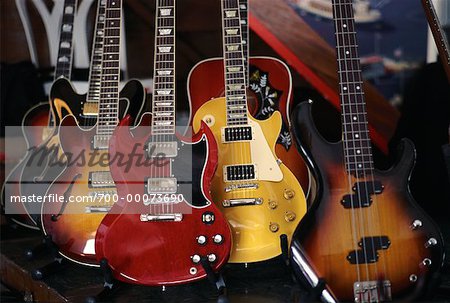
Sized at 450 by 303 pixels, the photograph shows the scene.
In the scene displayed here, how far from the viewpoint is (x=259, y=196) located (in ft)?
5.09

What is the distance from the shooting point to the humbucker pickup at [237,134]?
5.24ft

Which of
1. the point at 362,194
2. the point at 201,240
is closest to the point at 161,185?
the point at 201,240

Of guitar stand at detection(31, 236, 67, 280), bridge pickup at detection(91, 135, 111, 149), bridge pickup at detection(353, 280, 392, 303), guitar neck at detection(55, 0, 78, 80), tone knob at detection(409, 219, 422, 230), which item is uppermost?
guitar neck at detection(55, 0, 78, 80)

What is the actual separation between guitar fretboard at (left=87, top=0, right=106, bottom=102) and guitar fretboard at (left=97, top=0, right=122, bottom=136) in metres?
0.07

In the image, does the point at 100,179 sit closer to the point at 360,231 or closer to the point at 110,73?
the point at 110,73

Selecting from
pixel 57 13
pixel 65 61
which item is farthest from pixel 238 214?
pixel 57 13

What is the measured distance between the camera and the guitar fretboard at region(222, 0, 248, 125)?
5.29 ft

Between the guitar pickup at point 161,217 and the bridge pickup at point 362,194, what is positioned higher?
the bridge pickup at point 362,194

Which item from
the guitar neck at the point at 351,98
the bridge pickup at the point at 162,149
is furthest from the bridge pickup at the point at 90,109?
the guitar neck at the point at 351,98

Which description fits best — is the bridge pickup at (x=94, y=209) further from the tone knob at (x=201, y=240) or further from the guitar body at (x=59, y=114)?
the tone knob at (x=201, y=240)

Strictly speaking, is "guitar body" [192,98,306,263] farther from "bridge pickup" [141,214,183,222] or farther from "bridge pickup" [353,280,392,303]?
"bridge pickup" [353,280,392,303]

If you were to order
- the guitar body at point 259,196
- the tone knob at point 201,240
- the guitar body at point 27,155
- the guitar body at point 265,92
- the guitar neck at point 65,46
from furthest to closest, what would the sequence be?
the guitar neck at point 65,46
the guitar body at point 27,155
the guitar body at point 265,92
the guitar body at point 259,196
the tone knob at point 201,240

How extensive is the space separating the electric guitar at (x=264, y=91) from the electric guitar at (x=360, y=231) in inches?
9.9

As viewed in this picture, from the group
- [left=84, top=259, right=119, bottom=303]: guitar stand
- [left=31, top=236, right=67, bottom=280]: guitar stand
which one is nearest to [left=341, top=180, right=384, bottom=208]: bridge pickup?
[left=84, top=259, right=119, bottom=303]: guitar stand
